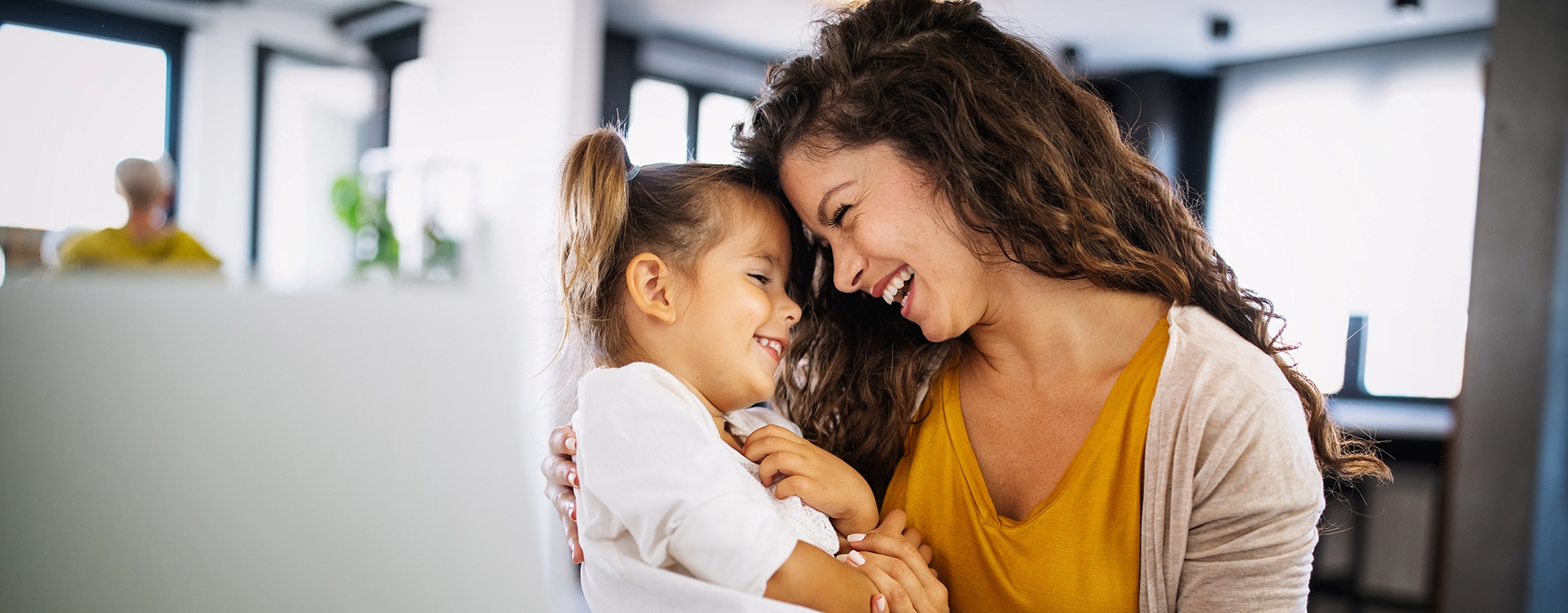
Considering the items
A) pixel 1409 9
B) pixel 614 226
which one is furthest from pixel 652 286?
→ pixel 1409 9

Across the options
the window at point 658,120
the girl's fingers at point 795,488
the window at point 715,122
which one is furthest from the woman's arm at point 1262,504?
the window at point 715,122

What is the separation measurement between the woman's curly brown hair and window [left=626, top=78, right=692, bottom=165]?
3153 millimetres

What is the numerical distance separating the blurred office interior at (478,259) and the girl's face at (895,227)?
0.85 feet

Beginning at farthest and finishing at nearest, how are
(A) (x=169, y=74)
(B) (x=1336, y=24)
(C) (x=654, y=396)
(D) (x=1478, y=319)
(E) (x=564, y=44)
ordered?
(B) (x=1336, y=24)
(E) (x=564, y=44)
(A) (x=169, y=74)
(D) (x=1478, y=319)
(C) (x=654, y=396)

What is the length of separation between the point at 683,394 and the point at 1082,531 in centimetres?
46

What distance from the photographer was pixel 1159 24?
13.0ft

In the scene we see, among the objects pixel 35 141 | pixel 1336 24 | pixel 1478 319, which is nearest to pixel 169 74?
pixel 35 141

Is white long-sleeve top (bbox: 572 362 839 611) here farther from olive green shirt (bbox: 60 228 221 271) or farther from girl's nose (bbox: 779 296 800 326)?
olive green shirt (bbox: 60 228 221 271)

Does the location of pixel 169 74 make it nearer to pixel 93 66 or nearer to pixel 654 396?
pixel 93 66

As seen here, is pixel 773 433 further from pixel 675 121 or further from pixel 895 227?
pixel 675 121

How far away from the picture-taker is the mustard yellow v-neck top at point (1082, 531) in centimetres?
96

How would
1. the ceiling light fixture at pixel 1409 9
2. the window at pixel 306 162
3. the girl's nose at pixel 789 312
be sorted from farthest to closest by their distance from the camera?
the ceiling light fixture at pixel 1409 9 → the window at pixel 306 162 → the girl's nose at pixel 789 312

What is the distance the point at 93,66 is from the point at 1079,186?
8.78ft

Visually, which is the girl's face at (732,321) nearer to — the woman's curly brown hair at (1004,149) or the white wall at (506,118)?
the woman's curly brown hair at (1004,149)
